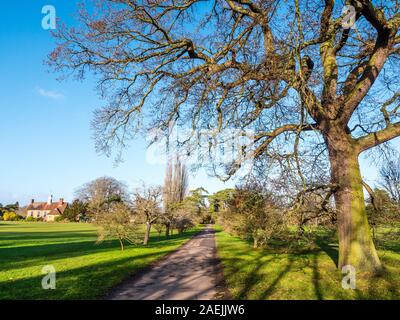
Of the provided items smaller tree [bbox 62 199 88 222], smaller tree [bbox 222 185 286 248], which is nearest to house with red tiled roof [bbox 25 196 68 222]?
smaller tree [bbox 62 199 88 222]

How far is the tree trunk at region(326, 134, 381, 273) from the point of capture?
8867 mm

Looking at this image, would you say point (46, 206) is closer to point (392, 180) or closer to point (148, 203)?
point (148, 203)

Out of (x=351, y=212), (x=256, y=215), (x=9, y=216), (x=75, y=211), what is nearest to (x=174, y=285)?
(x=351, y=212)

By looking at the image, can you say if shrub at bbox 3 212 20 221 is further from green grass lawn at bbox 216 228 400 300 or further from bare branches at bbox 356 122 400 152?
bare branches at bbox 356 122 400 152

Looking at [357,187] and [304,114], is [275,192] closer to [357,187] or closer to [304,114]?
[304,114]

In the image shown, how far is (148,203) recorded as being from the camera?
23516 millimetres

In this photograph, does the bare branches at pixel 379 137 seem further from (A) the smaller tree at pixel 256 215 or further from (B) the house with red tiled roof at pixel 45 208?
(B) the house with red tiled roof at pixel 45 208

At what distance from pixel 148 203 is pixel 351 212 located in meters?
17.1

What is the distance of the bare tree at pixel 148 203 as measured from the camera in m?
23.4

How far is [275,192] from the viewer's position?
7.38 metres

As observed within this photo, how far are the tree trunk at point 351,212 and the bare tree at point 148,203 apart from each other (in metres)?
16.5

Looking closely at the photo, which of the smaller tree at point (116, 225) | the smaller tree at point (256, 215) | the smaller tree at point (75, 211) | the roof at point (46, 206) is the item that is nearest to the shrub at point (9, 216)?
the smaller tree at point (75, 211)
